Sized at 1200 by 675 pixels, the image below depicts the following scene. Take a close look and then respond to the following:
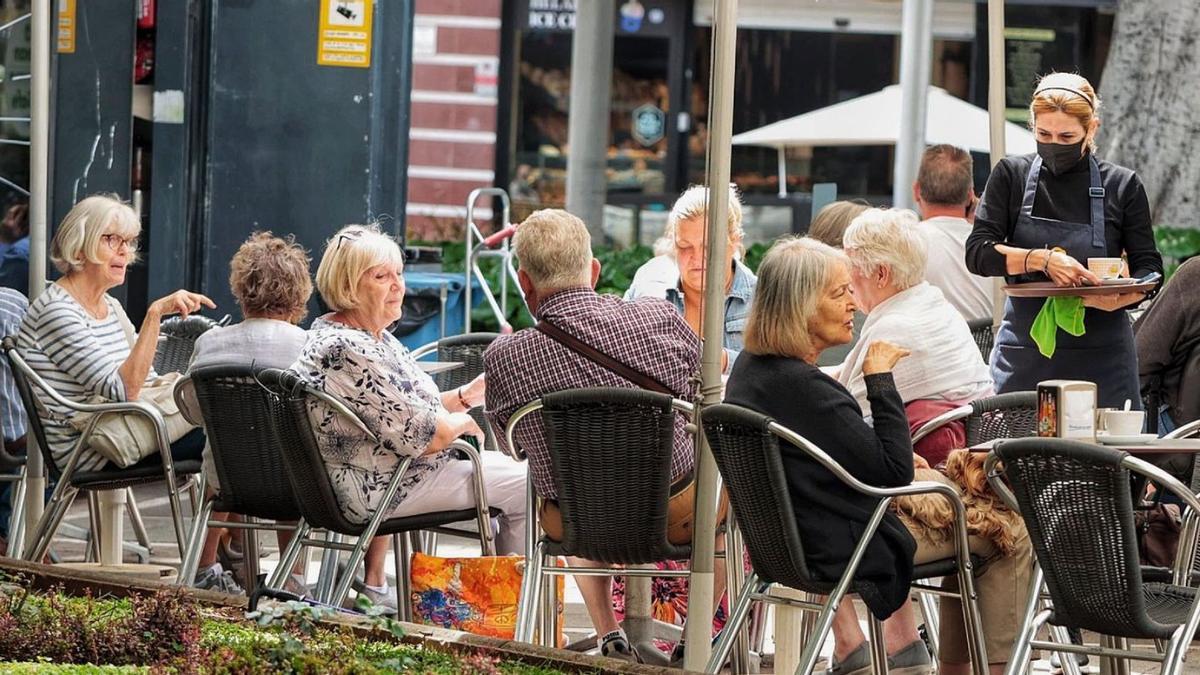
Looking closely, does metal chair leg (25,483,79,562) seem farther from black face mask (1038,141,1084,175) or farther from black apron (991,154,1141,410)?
black face mask (1038,141,1084,175)

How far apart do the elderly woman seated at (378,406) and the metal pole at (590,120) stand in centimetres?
964

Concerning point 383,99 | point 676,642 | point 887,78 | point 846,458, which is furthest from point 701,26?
point 846,458

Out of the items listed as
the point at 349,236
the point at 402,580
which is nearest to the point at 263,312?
the point at 349,236

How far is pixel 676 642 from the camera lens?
18.4ft

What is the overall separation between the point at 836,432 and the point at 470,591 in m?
1.27

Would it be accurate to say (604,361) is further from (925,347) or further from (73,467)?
(73,467)

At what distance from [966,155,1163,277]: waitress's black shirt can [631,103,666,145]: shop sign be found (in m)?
12.1

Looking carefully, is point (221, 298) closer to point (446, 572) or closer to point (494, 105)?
point (446, 572)

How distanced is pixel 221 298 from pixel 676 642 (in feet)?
12.3

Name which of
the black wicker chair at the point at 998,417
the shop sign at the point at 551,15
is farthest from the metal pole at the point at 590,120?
the black wicker chair at the point at 998,417

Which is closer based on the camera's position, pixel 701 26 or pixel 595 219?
pixel 595 219

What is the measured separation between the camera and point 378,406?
518cm

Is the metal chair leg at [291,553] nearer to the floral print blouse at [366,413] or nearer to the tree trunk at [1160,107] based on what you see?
the floral print blouse at [366,413]

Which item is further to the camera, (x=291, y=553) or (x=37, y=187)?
(x=37, y=187)
